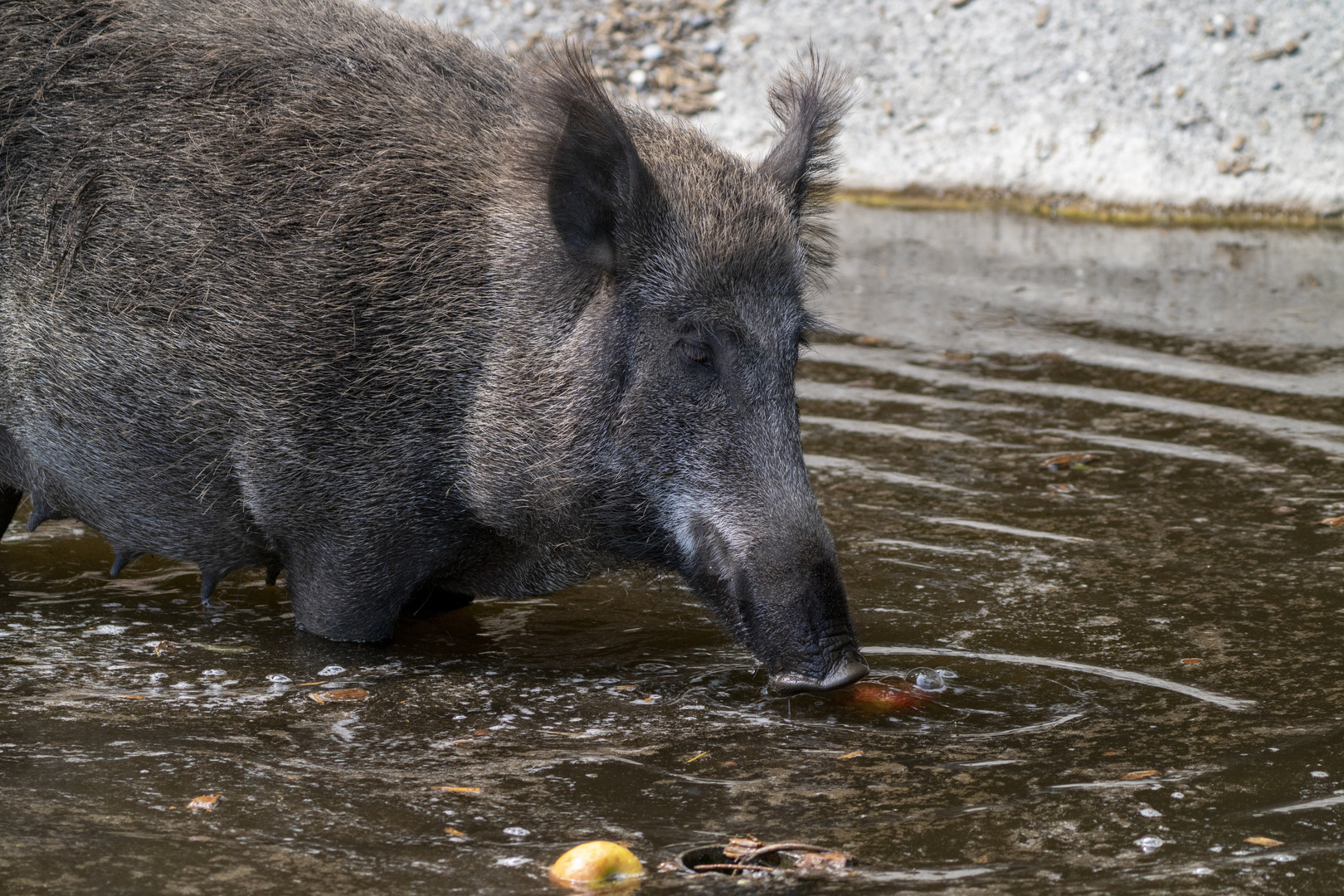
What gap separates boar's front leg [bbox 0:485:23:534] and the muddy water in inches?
8.5

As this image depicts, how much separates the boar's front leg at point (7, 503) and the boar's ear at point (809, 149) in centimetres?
317

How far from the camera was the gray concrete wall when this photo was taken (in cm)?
1288

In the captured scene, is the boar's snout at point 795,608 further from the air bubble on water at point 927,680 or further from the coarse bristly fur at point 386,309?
the air bubble on water at point 927,680

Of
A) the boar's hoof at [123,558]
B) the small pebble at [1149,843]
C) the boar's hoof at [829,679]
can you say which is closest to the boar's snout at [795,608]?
the boar's hoof at [829,679]

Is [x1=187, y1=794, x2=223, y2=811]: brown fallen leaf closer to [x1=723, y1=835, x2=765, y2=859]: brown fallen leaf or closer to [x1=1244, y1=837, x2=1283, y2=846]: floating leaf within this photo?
[x1=723, y1=835, x2=765, y2=859]: brown fallen leaf

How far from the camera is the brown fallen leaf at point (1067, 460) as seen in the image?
729 cm

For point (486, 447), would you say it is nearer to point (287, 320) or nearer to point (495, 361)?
point (495, 361)

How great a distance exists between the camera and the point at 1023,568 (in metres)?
6.04

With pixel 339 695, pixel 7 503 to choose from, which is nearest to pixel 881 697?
pixel 339 695

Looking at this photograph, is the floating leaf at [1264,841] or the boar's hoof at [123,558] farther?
the boar's hoof at [123,558]

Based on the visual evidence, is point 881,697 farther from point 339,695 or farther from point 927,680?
point 339,695

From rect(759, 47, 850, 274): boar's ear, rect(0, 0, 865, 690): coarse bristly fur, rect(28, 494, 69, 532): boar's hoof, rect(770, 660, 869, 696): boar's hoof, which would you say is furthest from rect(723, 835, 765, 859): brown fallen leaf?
rect(28, 494, 69, 532): boar's hoof

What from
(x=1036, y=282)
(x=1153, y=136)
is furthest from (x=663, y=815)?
(x=1153, y=136)

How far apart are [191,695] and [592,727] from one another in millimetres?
1265
